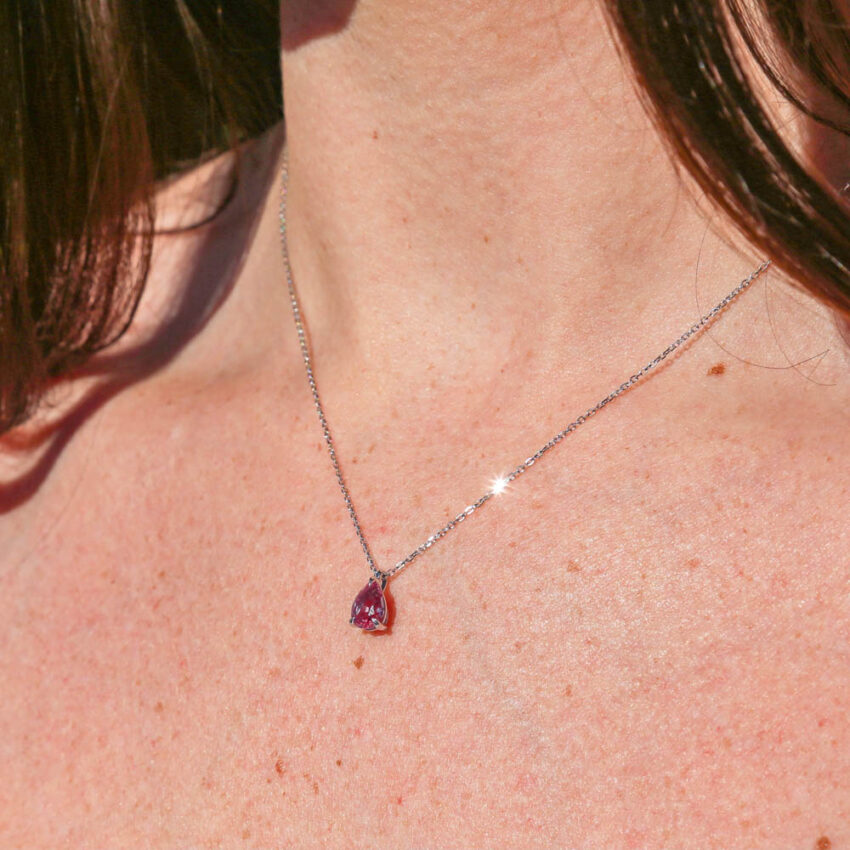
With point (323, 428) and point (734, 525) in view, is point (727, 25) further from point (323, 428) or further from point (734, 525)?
point (323, 428)

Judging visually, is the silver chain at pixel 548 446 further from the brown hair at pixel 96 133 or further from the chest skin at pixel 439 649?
the brown hair at pixel 96 133

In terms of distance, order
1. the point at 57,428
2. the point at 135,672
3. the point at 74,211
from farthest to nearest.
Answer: the point at 74,211 → the point at 57,428 → the point at 135,672

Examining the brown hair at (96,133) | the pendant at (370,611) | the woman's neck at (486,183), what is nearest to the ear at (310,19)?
the woman's neck at (486,183)

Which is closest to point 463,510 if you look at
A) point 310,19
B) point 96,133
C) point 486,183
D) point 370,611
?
point 370,611

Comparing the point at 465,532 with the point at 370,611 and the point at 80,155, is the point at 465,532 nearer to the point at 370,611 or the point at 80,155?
the point at 370,611

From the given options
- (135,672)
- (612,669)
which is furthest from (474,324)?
(135,672)

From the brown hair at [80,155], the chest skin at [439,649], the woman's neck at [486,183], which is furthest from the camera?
the brown hair at [80,155]

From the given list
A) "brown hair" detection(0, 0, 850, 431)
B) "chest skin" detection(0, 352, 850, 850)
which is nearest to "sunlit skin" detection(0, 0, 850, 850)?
"chest skin" detection(0, 352, 850, 850)
